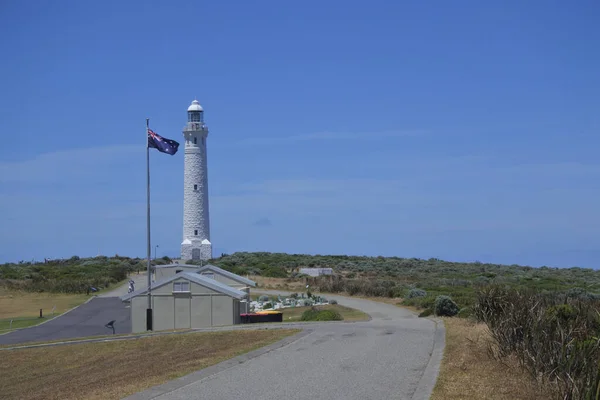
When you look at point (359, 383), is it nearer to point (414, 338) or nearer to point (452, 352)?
point (452, 352)

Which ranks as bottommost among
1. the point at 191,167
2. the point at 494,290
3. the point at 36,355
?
the point at 36,355

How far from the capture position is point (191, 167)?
6569 cm

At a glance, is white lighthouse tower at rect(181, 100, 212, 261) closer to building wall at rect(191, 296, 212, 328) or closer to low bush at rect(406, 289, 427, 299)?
low bush at rect(406, 289, 427, 299)

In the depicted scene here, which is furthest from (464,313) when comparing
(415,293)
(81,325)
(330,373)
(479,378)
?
(81,325)

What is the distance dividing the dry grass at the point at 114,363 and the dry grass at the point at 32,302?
20471mm

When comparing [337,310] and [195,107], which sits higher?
[195,107]

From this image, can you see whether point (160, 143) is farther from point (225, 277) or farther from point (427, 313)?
point (427, 313)

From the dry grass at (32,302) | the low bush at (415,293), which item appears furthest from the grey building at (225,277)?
the dry grass at (32,302)

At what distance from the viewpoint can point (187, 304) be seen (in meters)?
30.5

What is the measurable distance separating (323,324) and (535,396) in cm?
1433

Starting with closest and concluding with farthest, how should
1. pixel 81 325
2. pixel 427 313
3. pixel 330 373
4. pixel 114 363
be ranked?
→ pixel 330 373 → pixel 114 363 → pixel 427 313 → pixel 81 325

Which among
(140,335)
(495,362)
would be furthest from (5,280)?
(495,362)

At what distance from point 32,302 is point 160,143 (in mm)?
24442

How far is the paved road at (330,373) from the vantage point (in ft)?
39.2
